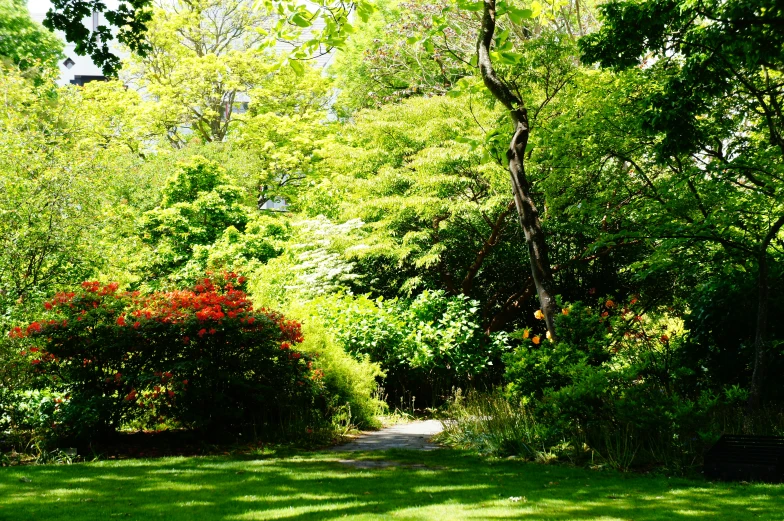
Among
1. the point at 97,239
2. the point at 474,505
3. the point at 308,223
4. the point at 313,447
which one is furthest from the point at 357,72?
the point at 474,505

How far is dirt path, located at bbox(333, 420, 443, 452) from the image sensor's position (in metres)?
8.61

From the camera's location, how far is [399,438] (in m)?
9.51

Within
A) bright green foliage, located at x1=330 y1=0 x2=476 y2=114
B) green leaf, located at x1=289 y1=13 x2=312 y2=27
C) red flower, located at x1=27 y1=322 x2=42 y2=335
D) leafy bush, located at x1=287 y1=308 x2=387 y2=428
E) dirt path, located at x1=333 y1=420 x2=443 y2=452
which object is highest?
bright green foliage, located at x1=330 y1=0 x2=476 y2=114

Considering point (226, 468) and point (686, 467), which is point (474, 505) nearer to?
point (686, 467)

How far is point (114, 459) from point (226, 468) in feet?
5.84

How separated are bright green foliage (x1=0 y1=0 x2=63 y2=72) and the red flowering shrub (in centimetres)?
1270

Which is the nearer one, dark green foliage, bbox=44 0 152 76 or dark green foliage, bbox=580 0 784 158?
dark green foliage, bbox=44 0 152 76

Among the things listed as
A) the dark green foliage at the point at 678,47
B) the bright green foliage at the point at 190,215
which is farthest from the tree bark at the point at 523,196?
the bright green foliage at the point at 190,215

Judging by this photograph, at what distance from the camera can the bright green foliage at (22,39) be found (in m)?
19.3

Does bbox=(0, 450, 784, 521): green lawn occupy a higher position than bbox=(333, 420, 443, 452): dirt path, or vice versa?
bbox=(333, 420, 443, 452): dirt path

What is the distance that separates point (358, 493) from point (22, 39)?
827 inches

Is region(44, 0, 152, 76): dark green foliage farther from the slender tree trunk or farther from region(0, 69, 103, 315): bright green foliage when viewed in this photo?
the slender tree trunk

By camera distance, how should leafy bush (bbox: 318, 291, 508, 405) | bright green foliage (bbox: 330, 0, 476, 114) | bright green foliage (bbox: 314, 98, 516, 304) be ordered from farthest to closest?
bright green foliage (bbox: 330, 0, 476, 114) < bright green foliage (bbox: 314, 98, 516, 304) < leafy bush (bbox: 318, 291, 508, 405)

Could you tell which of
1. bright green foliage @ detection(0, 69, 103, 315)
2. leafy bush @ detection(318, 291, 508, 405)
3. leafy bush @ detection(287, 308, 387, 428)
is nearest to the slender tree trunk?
leafy bush @ detection(287, 308, 387, 428)
